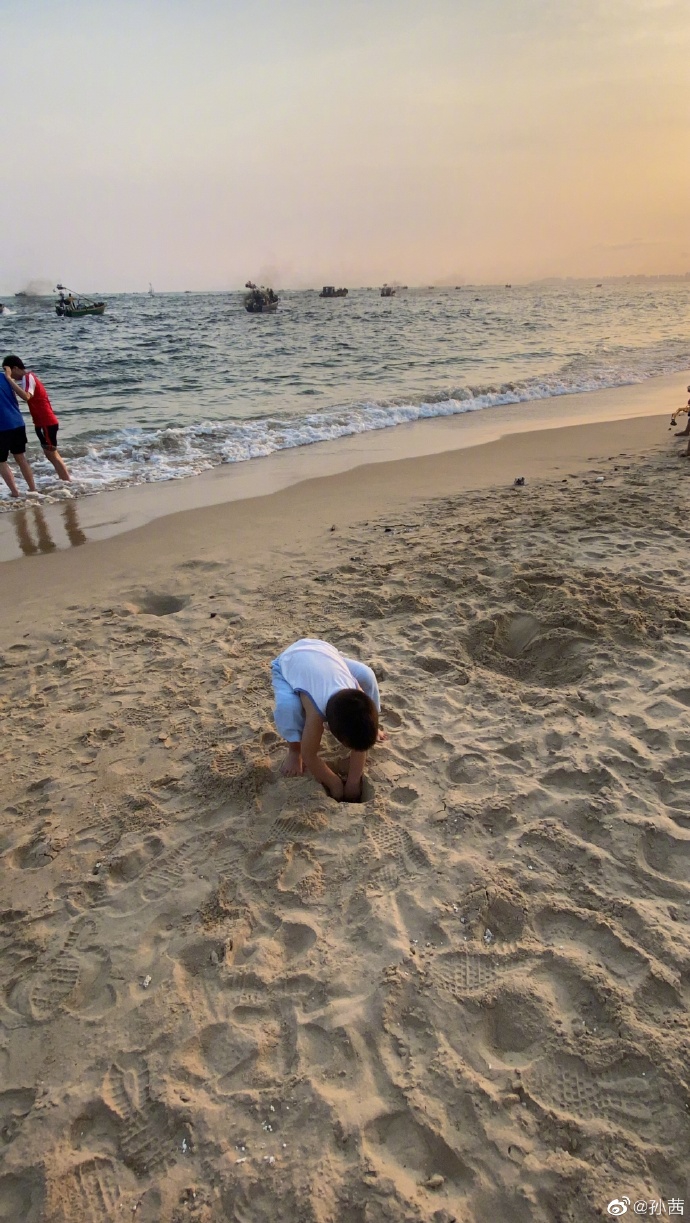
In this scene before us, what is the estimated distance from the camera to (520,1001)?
1916 millimetres

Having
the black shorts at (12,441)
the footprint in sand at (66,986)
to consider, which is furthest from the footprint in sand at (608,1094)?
the black shorts at (12,441)

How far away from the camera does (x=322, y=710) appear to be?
2.69m

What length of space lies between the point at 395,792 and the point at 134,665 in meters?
1.97

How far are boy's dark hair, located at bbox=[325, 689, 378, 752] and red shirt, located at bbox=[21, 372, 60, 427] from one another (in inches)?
275

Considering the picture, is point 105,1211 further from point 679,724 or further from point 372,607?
point 372,607

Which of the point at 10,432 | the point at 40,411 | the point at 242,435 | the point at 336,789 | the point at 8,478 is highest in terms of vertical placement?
the point at 40,411

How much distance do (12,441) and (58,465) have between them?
23.4 inches

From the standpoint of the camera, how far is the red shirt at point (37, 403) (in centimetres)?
760

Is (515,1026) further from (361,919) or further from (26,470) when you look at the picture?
(26,470)

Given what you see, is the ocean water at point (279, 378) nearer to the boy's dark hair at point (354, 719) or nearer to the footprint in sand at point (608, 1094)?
the boy's dark hair at point (354, 719)

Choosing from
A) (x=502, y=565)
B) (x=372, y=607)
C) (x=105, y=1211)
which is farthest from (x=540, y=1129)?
(x=502, y=565)

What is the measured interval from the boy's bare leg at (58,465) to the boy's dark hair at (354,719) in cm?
663

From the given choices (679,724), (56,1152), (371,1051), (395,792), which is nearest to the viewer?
(56,1152)

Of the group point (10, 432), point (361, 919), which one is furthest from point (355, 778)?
point (10, 432)
